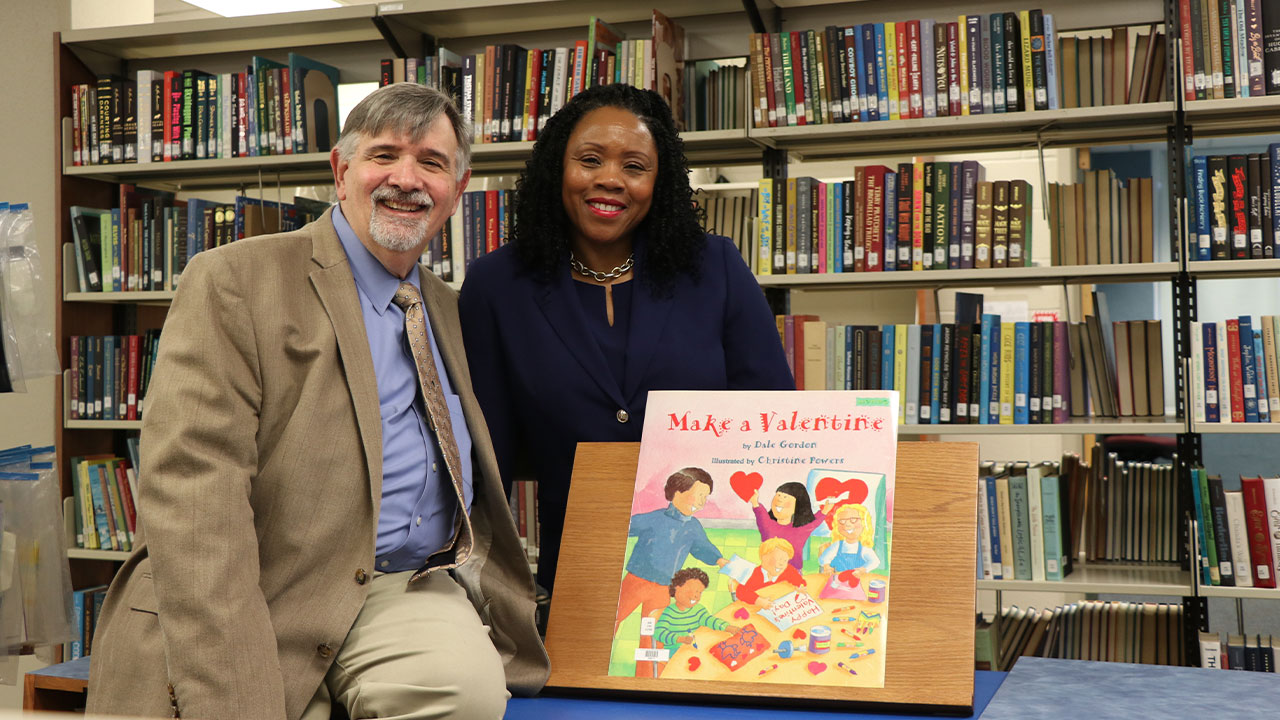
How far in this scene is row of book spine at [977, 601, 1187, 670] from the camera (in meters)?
3.25

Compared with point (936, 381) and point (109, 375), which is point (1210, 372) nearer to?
point (936, 381)

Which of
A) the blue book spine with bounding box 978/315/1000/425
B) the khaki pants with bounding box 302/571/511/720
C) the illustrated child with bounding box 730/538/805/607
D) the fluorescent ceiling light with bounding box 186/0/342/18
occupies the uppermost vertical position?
the fluorescent ceiling light with bounding box 186/0/342/18

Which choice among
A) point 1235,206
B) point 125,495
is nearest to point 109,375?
point 125,495

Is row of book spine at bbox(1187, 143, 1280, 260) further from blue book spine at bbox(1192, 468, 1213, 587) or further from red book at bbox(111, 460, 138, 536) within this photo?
red book at bbox(111, 460, 138, 536)

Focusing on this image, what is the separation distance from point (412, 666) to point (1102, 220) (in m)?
2.62

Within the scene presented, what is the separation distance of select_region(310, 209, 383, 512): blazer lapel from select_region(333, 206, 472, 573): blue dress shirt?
4 cm

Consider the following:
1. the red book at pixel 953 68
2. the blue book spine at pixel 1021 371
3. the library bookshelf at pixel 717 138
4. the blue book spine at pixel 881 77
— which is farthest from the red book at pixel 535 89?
the blue book spine at pixel 1021 371

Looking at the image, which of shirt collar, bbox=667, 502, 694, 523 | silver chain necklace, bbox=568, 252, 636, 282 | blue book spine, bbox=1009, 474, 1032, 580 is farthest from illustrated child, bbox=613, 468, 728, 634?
blue book spine, bbox=1009, 474, 1032, 580

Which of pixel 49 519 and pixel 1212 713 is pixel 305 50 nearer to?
pixel 49 519

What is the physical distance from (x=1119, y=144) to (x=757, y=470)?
2457mm

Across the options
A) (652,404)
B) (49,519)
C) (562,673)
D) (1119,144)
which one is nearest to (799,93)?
(1119,144)

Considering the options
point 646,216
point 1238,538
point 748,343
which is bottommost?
point 1238,538

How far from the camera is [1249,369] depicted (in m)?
3.03

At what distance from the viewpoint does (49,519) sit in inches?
110
